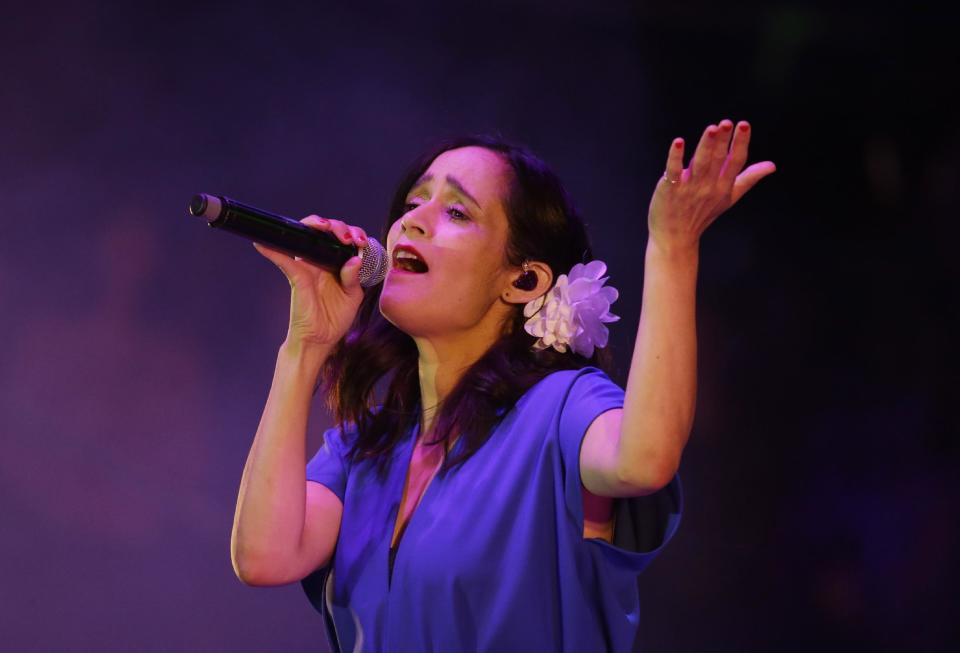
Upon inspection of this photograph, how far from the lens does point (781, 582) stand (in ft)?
8.56

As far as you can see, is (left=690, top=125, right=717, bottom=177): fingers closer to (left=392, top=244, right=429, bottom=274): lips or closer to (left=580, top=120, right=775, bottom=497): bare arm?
(left=580, top=120, right=775, bottom=497): bare arm

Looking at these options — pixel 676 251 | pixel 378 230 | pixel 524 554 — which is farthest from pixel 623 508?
pixel 378 230

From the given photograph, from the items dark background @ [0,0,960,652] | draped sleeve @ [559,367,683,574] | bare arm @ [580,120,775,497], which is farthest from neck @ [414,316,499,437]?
dark background @ [0,0,960,652]

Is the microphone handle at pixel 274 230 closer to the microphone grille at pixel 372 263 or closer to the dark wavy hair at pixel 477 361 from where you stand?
the microphone grille at pixel 372 263

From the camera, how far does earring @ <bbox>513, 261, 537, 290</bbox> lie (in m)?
1.71

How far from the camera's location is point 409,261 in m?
1.65

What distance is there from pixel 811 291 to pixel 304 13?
167cm

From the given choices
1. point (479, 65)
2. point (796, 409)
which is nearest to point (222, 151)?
point (479, 65)

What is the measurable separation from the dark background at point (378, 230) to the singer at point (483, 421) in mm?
1036

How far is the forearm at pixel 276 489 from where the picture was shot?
4.84 ft

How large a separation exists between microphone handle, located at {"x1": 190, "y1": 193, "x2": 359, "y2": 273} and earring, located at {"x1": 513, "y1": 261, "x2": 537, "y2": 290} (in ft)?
1.18

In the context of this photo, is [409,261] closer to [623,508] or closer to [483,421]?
[483,421]

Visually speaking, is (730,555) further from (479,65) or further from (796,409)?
(479,65)

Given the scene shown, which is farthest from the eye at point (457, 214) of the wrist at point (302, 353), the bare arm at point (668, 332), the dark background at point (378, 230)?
the dark background at point (378, 230)
